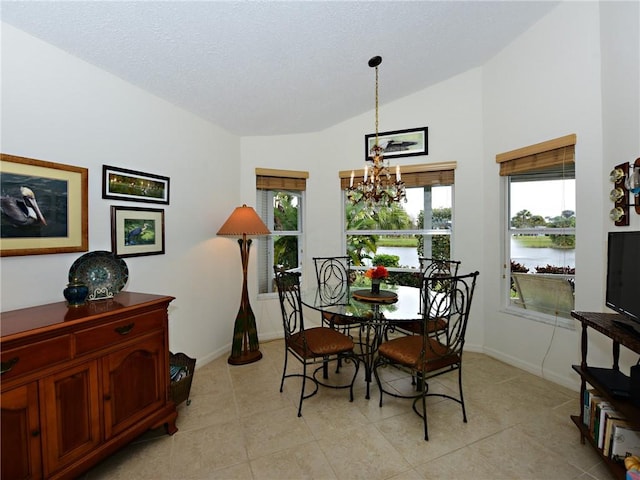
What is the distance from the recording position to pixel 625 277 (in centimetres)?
176

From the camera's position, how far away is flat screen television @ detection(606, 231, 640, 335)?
166cm

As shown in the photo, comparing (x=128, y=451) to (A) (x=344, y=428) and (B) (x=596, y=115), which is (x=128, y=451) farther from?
(B) (x=596, y=115)

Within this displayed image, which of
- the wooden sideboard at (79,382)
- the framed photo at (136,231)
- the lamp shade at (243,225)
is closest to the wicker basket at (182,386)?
the wooden sideboard at (79,382)

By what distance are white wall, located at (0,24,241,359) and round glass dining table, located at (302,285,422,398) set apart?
43.8 inches

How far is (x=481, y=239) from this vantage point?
338 cm

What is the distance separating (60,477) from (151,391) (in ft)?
1.77

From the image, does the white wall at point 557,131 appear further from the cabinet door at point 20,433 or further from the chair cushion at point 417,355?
the cabinet door at point 20,433

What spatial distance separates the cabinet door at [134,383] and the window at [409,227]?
2.57 m

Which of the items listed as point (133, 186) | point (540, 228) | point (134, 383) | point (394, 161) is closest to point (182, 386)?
point (134, 383)

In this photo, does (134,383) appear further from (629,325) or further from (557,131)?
(557,131)

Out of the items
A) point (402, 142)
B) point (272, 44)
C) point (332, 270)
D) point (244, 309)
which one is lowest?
point (244, 309)

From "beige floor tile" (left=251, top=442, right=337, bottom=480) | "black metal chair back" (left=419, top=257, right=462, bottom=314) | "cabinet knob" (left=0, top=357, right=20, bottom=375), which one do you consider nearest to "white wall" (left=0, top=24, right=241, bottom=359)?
"cabinet knob" (left=0, top=357, right=20, bottom=375)

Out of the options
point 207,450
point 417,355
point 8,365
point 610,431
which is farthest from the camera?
point 417,355

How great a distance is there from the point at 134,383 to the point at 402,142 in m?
3.49
